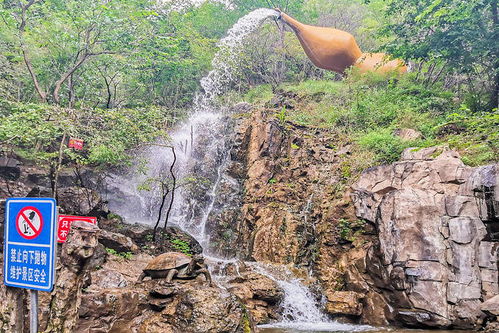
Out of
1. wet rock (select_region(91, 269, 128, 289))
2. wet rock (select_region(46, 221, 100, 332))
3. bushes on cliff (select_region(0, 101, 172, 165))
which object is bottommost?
wet rock (select_region(91, 269, 128, 289))

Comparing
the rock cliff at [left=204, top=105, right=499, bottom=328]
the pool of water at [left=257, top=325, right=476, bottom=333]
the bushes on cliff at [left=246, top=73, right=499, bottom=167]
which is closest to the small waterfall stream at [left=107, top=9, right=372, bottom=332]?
the rock cliff at [left=204, top=105, right=499, bottom=328]

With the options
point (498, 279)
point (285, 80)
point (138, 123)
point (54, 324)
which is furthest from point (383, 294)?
point (285, 80)

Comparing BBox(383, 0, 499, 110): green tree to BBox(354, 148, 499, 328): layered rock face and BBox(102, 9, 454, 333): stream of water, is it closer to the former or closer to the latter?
BBox(354, 148, 499, 328): layered rock face

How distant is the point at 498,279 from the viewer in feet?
25.7

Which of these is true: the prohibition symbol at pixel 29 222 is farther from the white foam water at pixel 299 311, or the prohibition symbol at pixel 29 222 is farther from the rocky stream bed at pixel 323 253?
the white foam water at pixel 299 311

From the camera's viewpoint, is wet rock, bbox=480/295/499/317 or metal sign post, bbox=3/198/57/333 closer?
metal sign post, bbox=3/198/57/333

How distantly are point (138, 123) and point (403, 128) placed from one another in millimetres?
9372

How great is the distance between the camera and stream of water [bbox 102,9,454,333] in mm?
9344

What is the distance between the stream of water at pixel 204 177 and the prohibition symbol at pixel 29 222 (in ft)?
24.1

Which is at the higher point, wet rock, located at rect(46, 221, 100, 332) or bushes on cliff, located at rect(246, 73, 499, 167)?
bushes on cliff, located at rect(246, 73, 499, 167)

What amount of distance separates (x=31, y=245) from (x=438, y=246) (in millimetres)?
8788

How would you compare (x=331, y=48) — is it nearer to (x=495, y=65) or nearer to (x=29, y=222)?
(x=495, y=65)

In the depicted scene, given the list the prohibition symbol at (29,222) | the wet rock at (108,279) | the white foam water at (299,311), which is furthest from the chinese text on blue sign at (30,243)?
the white foam water at (299,311)

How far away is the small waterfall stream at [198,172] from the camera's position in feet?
44.0
